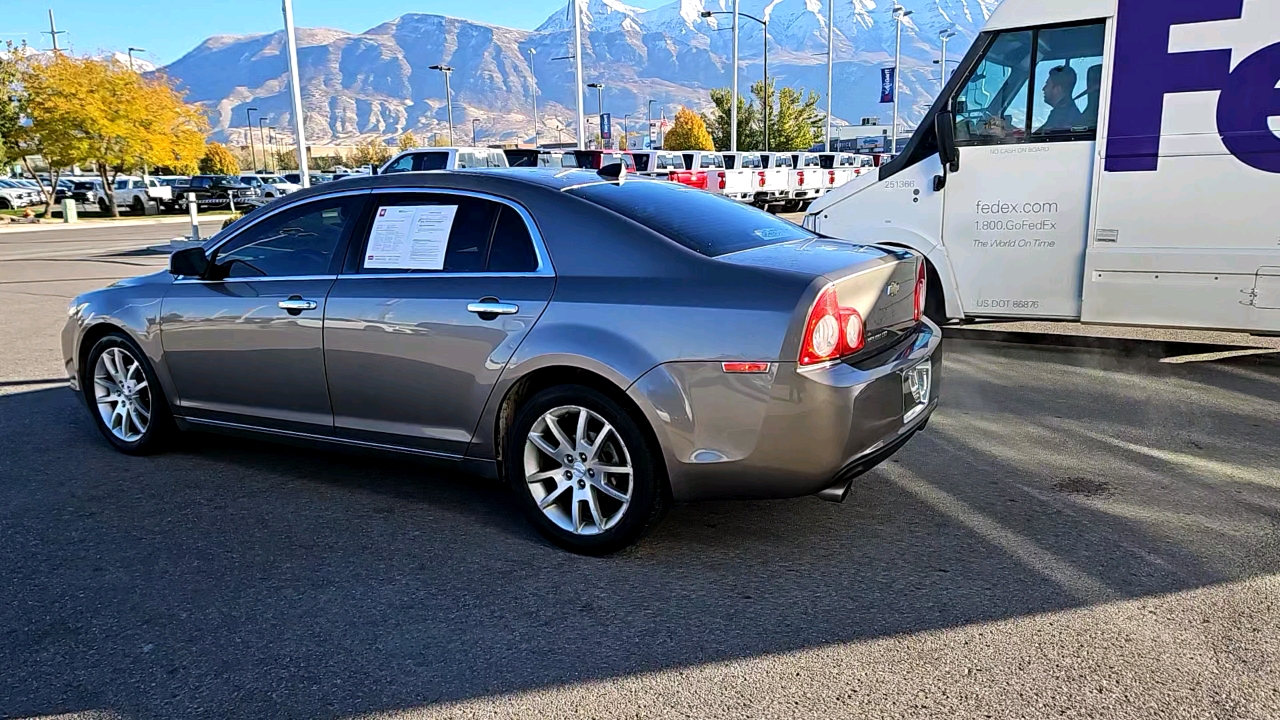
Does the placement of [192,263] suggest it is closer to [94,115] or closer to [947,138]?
[947,138]

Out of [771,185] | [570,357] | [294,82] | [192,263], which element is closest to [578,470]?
[570,357]

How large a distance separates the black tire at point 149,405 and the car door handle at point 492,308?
2.30m

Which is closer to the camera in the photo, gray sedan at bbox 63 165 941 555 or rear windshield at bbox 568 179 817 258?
gray sedan at bbox 63 165 941 555

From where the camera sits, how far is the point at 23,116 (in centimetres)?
3722

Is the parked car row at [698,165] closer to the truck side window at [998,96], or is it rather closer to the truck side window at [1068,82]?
the truck side window at [998,96]

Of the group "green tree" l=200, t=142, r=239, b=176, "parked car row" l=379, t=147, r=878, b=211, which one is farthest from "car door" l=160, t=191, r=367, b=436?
"green tree" l=200, t=142, r=239, b=176

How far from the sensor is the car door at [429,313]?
4102 millimetres

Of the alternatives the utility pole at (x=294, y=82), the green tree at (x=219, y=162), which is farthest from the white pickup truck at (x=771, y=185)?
the green tree at (x=219, y=162)

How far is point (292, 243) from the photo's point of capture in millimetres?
4941

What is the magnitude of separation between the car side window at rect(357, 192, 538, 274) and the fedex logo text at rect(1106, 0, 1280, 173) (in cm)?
500

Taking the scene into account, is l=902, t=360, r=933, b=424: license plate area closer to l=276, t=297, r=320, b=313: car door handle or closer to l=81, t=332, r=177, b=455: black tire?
l=276, t=297, r=320, b=313: car door handle

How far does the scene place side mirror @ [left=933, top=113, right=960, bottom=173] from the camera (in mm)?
7523

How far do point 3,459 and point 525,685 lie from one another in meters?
4.11

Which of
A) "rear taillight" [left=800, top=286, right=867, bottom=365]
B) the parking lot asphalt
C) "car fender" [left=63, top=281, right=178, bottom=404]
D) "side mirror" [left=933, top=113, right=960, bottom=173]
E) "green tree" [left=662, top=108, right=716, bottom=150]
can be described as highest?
"green tree" [left=662, top=108, right=716, bottom=150]
